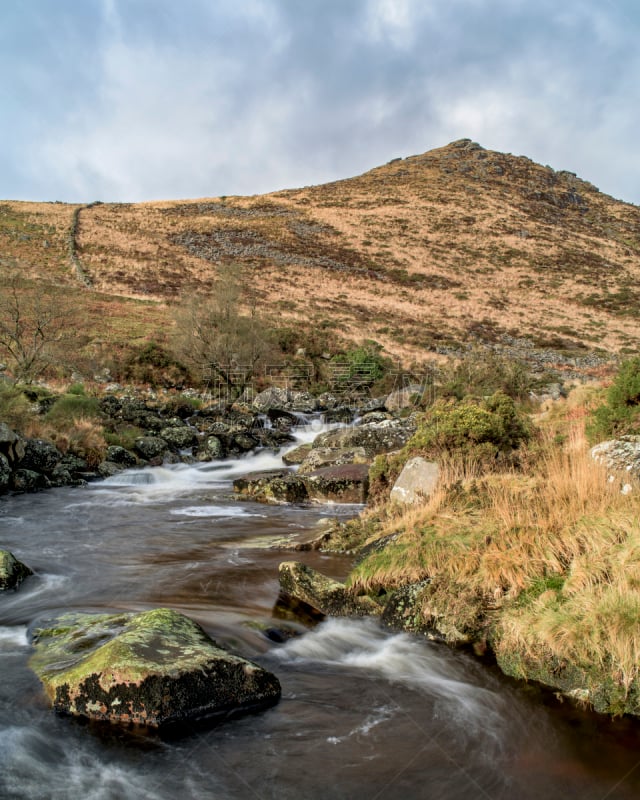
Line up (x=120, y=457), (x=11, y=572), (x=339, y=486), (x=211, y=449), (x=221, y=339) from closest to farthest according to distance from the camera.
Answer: (x=11, y=572), (x=339, y=486), (x=120, y=457), (x=211, y=449), (x=221, y=339)

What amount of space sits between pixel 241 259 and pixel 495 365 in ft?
139

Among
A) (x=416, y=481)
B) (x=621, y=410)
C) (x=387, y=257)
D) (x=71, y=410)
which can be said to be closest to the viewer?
(x=416, y=481)

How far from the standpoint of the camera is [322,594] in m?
6.93

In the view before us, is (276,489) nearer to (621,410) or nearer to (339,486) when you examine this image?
(339,486)

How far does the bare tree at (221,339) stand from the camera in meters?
27.8

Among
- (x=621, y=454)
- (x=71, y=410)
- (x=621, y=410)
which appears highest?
(x=621, y=410)

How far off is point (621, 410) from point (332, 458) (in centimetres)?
778

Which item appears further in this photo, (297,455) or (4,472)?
(297,455)

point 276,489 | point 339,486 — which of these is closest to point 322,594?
point 339,486

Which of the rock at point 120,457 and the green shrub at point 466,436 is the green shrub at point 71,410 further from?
the green shrub at point 466,436

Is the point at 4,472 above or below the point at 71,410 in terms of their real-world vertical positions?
below

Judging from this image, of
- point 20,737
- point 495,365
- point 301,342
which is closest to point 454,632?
point 20,737

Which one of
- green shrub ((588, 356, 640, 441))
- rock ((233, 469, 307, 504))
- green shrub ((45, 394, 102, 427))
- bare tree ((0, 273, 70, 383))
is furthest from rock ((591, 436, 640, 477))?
bare tree ((0, 273, 70, 383))

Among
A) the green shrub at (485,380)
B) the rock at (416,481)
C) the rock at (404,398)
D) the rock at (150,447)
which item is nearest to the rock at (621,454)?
the rock at (416,481)
